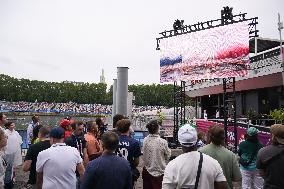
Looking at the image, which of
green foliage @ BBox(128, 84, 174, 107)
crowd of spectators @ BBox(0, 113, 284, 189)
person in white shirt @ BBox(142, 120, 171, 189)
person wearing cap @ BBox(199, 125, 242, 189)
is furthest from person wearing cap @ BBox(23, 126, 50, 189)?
green foliage @ BBox(128, 84, 174, 107)

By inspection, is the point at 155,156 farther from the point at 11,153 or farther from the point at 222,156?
the point at 11,153

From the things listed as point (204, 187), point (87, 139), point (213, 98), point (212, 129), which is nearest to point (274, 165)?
point (212, 129)

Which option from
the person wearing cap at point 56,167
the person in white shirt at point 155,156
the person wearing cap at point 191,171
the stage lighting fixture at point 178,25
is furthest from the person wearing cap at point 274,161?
the stage lighting fixture at point 178,25

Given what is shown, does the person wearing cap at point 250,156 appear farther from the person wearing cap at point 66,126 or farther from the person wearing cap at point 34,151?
the person wearing cap at point 66,126

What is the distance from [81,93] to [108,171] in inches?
3906

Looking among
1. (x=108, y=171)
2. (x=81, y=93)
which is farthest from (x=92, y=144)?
(x=81, y=93)

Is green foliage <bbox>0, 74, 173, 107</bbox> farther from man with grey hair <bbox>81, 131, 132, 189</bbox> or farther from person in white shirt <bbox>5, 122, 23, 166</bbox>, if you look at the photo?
man with grey hair <bbox>81, 131, 132, 189</bbox>

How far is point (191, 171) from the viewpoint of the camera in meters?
3.46

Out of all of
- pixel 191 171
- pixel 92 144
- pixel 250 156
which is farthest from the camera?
pixel 250 156

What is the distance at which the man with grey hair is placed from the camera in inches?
166

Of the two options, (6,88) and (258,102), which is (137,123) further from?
(6,88)

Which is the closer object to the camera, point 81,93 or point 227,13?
point 227,13

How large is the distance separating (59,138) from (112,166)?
1142mm

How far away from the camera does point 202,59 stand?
20.4 m
